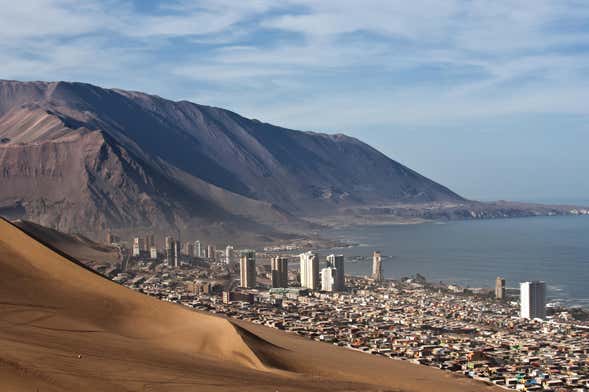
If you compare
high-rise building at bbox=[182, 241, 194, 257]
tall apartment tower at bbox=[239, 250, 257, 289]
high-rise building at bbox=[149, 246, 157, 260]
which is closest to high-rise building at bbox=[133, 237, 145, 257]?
high-rise building at bbox=[149, 246, 157, 260]

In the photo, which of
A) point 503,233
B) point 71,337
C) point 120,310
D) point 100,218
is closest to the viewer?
point 71,337

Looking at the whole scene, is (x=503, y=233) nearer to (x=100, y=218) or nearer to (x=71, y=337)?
(x=100, y=218)

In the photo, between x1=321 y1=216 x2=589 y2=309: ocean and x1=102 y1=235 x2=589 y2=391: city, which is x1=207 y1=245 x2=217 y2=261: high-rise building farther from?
x1=321 y1=216 x2=589 y2=309: ocean

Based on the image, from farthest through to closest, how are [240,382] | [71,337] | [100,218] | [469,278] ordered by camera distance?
[100,218] → [469,278] → [71,337] → [240,382]

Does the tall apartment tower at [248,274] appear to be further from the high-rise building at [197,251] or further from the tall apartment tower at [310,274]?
the high-rise building at [197,251]

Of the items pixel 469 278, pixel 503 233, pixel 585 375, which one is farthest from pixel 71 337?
pixel 503 233

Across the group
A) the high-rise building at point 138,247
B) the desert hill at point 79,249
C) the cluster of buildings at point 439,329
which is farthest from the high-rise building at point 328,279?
the high-rise building at point 138,247

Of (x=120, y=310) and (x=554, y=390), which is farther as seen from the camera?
(x=554, y=390)

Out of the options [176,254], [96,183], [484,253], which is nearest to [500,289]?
[176,254]
